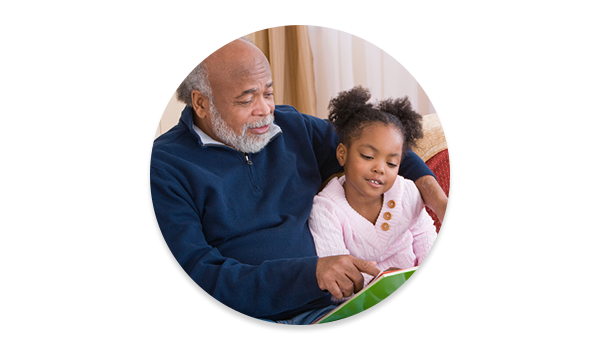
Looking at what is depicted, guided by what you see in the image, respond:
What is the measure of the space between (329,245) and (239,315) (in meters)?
0.31

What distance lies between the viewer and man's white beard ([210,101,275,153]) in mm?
1271

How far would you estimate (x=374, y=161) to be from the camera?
4.09 feet

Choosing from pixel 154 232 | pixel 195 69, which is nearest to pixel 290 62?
pixel 195 69

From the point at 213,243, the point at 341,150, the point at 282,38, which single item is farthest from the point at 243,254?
the point at 282,38

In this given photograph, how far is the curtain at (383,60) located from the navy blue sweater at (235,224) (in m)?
0.20

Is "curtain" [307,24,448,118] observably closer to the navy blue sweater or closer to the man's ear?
the navy blue sweater

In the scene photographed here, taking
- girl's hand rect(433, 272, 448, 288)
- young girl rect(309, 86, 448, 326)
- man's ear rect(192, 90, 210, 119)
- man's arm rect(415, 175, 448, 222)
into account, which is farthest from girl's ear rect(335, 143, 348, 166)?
girl's hand rect(433, 272, 448, 288)

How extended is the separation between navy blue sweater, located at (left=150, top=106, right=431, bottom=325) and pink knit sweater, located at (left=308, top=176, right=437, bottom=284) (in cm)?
4

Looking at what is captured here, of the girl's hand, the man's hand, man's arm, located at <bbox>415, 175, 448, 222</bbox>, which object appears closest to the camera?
the man's hand

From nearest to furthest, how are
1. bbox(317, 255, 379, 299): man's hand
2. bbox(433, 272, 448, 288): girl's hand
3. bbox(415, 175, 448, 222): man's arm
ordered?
bbox(317, 255, 379, 299): man's hand, bbox(415, 175, 448, 222): man's arm, bbox(433, 272, 448, 288): girl's hand

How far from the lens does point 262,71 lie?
1263mm

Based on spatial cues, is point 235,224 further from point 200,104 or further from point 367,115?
point 367,115

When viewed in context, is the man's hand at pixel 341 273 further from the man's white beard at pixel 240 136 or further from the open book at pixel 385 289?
the man's white beard at pixel 240 136

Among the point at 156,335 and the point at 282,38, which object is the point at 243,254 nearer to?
the point at 156,335
